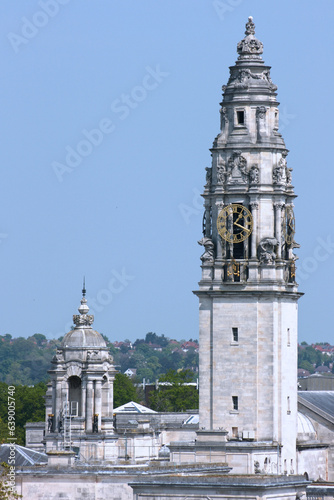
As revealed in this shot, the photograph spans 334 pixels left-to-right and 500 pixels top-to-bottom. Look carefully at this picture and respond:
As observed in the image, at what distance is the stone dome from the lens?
144 m

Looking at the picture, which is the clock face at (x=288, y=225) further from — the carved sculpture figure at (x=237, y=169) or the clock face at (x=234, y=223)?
the carved sculpture figure at (x=237, y=169)

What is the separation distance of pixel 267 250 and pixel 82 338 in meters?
21.8

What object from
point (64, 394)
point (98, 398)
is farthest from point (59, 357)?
point (98, 398)

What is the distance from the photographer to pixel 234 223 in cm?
12688

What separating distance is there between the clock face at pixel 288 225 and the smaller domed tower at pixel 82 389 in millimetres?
20134

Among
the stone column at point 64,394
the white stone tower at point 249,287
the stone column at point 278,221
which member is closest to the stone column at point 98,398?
the stone column at point 64,394

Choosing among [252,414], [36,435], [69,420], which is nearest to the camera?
[252,414]

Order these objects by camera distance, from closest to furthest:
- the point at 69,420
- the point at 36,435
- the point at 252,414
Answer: the point at 252,414, the point at 69,420, the point at 36,435

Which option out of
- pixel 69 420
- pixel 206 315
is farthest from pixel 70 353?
pixel 206 315

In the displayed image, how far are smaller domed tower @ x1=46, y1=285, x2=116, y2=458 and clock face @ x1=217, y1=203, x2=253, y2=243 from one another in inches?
764

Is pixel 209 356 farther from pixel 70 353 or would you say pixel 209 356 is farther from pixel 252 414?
pixel 70 353

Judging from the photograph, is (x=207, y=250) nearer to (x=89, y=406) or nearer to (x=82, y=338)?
(x=82, y=338)

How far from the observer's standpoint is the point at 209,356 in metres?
126

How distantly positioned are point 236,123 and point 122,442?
84.7 feet
